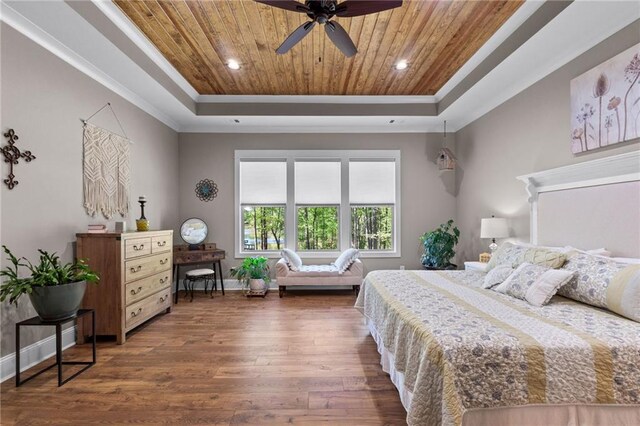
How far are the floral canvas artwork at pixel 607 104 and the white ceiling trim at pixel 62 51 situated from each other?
479cm

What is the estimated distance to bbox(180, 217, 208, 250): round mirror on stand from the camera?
A: 16.7 feet

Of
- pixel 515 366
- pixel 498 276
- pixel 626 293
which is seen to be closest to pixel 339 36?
pixel 498 276

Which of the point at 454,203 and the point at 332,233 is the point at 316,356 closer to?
the point at 332,233

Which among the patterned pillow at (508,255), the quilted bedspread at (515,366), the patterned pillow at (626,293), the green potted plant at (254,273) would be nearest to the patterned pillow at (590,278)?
the patterned pillow at (626,293)

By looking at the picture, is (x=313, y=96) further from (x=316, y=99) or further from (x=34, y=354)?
(x=34, y=354)

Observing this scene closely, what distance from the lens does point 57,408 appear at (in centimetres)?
204

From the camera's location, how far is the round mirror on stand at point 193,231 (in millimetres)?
5078

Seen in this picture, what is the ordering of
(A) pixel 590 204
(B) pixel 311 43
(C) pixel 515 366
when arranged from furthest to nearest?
(B) pixel 311 43
(A) pixel 590 204
(C) pixel 515 366

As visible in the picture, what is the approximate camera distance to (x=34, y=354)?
2.60 metres

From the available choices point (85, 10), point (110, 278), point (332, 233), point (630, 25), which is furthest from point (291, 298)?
point (630, 25)

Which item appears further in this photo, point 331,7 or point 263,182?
point 263,182

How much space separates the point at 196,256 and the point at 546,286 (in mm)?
4358

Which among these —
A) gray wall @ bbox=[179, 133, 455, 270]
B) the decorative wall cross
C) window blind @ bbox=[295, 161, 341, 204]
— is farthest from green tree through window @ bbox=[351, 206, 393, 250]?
the decorative wall cross

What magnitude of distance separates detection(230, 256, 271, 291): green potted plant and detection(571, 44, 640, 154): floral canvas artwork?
4239 millimetres
